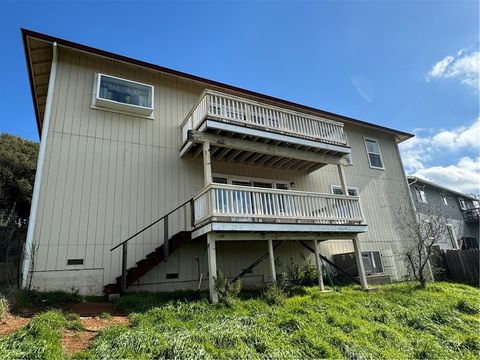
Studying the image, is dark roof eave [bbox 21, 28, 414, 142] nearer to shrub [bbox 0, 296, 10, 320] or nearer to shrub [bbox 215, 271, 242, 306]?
shrub [bbox 0, 296, 10, 320]

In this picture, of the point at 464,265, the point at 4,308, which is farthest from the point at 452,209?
the point at 4,308

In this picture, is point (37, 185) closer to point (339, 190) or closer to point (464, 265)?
point (339, 190)

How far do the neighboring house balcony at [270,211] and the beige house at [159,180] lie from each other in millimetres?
39

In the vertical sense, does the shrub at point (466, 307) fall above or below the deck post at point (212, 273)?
below

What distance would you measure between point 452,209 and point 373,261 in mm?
14798

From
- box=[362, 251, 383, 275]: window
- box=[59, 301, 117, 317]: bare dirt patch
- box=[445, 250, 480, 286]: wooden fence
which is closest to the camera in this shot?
box=[59, 301, 117, 317]: bare dirt patch

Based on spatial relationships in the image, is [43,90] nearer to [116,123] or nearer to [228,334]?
[116,123]

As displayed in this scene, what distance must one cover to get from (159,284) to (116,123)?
5.62 meters

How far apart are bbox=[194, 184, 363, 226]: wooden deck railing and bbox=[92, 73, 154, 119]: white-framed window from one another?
409 cm

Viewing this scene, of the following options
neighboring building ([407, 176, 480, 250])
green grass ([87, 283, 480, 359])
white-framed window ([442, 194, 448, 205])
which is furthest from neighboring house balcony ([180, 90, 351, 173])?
white-framed window ([442, 194, 448, 205])

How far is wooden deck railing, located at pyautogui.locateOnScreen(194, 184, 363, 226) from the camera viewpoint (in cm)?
791

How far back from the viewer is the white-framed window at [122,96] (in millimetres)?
9555

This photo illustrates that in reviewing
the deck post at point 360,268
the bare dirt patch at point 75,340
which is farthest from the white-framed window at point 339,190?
the bare dirt patch at point 75,340

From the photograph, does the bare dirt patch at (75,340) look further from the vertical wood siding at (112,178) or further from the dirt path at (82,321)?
the vertical wood siding at (112,178)
